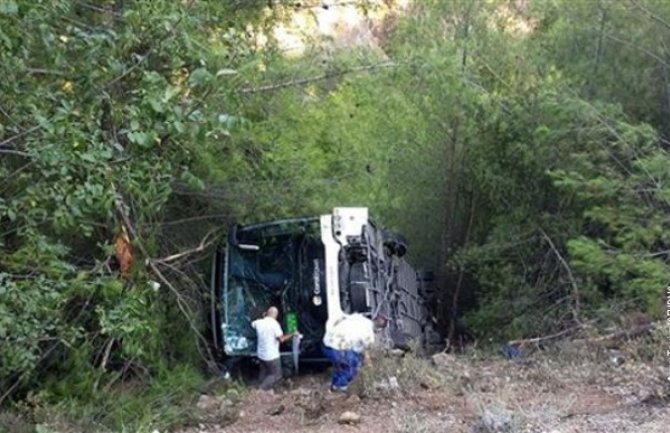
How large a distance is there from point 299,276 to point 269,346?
123 cm

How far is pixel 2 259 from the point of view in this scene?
Answer: 614 cm

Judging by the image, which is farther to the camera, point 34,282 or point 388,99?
point 388,99

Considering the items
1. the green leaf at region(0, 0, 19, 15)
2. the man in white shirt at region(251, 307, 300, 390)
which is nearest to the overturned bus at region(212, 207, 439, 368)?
the man in white shirt at region(251, 307, 300, 390)

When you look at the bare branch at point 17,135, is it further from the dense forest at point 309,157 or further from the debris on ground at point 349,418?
the debris on ground at point 349,418

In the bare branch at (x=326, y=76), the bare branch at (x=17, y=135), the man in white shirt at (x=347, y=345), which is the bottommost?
the man in white shirt at (x=347, y=345)

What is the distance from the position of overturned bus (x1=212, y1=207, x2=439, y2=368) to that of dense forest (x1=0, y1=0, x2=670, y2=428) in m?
0.28

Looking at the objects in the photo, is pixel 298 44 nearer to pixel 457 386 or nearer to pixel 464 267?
pixel 457 386

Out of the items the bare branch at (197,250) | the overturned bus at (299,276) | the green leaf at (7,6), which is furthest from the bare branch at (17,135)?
the overturned bus at (299,276)

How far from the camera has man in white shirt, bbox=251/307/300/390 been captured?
11.4 meters

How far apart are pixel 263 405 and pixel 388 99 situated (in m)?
4.86

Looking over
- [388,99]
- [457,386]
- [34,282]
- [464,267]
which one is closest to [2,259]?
[34,282]

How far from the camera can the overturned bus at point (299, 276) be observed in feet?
35.8

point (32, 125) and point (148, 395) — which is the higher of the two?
point (32, 125)

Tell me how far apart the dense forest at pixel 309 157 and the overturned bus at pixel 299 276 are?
283 millimetres
